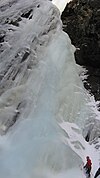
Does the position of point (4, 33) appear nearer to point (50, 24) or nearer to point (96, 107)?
point (50, 24)

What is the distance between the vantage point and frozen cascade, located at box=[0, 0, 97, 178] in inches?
507

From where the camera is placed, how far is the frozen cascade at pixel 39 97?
12867mm

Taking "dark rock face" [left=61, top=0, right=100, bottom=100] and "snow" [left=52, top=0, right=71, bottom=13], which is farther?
"snow" [left=52, top=0, right=71, bottom=13]

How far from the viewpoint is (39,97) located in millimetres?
14734

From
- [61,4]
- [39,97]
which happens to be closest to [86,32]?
[61,4]

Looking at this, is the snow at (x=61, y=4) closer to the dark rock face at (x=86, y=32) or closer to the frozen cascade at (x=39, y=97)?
the dark rock face at (x=86, y=32)

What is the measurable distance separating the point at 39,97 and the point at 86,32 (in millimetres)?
6099

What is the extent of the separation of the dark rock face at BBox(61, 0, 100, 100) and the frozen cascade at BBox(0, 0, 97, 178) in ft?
3.36

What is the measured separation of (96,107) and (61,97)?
1.78 m

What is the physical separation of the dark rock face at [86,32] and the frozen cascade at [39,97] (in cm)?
103

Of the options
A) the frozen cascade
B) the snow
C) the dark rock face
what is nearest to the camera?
the frozen cascade

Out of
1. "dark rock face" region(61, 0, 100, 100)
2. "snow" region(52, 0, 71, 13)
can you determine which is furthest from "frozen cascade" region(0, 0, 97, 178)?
"snow" region(52, 0, 71, 13)

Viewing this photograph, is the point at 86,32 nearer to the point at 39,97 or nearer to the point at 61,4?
the point at 61,4

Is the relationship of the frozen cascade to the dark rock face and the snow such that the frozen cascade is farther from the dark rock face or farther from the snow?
the snow
